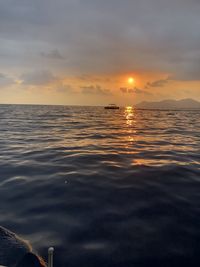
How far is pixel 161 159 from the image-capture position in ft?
47.1

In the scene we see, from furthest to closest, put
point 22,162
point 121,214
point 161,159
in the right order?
1. point 161,159
2. point 22,162
3. point 121,214

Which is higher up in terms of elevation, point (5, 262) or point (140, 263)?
point (5, 262)

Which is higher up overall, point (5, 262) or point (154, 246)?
point (5, 262)

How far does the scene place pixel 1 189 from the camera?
358 inches

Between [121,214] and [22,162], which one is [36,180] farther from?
[121,214]

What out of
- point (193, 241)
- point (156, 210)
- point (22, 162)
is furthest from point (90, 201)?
point (22, 162)

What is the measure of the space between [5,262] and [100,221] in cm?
292

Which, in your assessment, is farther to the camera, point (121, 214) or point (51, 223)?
point (121, 214)

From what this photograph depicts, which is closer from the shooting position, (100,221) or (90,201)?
(100,221)

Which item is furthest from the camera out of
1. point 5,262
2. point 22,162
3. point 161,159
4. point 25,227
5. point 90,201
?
point 161,159

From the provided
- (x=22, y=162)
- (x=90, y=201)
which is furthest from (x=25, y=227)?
(x=22, y=162)

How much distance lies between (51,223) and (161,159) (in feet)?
31.1

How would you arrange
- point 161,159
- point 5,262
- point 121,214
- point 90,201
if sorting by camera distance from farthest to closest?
point 161,159 → point 90,201 → point 121,214 → point 5,262

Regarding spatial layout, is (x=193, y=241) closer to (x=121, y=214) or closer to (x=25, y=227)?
(x=121, y=214)
